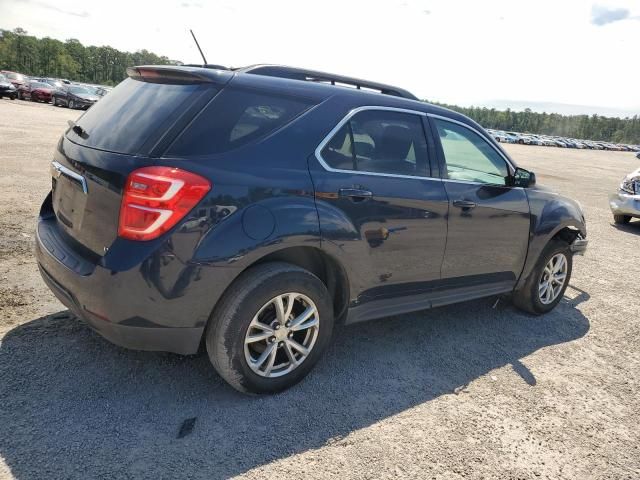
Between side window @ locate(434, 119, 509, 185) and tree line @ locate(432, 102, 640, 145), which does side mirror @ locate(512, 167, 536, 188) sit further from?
tree line @ locate(432, 102, 640, 145)

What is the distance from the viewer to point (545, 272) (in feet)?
15.8

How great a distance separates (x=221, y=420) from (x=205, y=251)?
96 cm

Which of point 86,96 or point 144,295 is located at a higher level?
point 86,96

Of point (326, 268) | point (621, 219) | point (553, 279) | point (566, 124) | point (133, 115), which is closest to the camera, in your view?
point (133, 115)

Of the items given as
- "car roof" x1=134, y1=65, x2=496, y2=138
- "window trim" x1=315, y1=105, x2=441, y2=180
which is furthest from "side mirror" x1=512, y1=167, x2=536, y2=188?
"window trim" x1=315, y1=105, x2=441, y2=180

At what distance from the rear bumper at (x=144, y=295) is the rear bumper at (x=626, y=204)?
934cm

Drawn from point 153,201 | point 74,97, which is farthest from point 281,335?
point 74,97

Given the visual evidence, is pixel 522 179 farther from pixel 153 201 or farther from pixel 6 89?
pixel 6 89

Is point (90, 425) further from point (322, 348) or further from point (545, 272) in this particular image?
point (545, 272)

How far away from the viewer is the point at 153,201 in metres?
2.49

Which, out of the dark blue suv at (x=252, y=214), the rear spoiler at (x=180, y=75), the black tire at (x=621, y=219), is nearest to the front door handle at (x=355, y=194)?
the dark blue suv at (x=252, y=214)

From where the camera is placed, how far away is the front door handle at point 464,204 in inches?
148

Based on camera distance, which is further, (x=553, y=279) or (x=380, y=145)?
(x=553, y=279)

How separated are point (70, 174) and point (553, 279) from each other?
4.29 m
